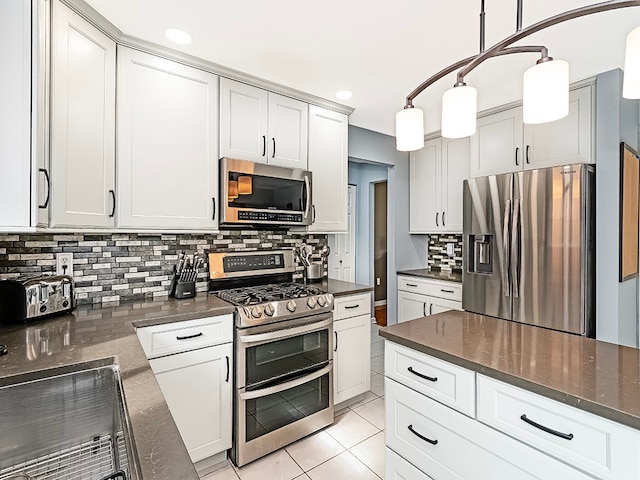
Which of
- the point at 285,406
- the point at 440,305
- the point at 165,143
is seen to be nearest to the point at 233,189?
the point at 165,143

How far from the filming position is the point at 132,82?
1.92 meters

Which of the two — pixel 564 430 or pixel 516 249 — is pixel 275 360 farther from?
pixel 516 249

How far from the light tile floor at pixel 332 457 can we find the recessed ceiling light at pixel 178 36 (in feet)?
8.31

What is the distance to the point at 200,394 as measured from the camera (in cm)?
184

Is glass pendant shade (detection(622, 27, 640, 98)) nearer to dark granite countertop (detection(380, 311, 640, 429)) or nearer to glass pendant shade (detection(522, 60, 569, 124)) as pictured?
glass pendant shade (detection(522, 60, 569, 124))

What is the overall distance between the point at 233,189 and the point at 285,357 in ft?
3.88

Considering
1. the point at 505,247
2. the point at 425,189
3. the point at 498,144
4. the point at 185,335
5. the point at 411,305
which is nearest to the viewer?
the point at 185,335

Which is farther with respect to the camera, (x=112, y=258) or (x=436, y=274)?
(x=436, y=274)

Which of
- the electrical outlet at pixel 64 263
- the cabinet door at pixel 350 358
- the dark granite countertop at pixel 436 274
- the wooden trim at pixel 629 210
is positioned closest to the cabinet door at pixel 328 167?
the cabinet door at pixel 350 358

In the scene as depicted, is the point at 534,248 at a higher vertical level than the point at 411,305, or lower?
higher

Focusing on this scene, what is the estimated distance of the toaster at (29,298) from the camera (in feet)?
5.05

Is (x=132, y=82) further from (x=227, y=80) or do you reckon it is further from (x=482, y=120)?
(x=482, y=120)

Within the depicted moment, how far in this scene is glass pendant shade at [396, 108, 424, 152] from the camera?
1342mm

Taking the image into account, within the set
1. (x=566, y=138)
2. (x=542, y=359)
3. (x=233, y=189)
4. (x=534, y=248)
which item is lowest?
(x=542, y=359)
